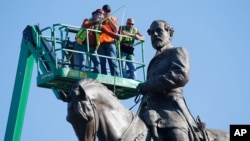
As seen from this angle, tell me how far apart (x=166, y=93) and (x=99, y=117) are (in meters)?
1.51

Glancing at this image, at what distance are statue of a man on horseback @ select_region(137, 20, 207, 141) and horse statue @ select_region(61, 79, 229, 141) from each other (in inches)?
11.5

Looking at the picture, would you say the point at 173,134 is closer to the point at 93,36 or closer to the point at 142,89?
the point at 142,89

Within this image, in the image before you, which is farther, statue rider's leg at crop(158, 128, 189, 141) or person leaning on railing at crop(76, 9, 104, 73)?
person leaning on railing at crop(76, 9, 104, 73)

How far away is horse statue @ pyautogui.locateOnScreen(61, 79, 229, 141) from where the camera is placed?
1514 centimetres

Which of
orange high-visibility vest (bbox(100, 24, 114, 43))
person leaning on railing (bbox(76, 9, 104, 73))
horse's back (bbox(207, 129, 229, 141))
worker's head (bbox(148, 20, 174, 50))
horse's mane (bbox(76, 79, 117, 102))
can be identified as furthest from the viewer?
orange high-visibility vest (bbox(100, 24, 114, 43))

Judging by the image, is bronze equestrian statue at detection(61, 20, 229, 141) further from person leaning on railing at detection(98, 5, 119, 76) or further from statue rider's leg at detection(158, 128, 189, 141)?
person leaning on railing at detection(98, 5, 119, 76)

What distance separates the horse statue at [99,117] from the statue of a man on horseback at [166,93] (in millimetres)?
293

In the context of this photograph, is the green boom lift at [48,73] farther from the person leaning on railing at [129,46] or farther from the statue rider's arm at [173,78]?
the statue rider's arm at [173,78]

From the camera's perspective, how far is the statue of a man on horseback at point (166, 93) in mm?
15898

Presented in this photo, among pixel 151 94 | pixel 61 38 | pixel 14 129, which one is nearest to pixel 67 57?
pixel 61 38

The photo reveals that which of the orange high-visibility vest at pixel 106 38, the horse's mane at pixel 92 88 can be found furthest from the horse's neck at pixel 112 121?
the orange high-visibility vest at pixel 106 38

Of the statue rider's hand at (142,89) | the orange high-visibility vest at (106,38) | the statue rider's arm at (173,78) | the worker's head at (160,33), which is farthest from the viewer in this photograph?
the orange high-visibility vest at (106,38)

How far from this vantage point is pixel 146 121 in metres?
15.9

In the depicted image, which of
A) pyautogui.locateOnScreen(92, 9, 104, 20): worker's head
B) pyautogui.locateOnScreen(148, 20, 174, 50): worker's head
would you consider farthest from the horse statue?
pyautogui.locateOnScreen(92, 9, 104, 20): worker's head
